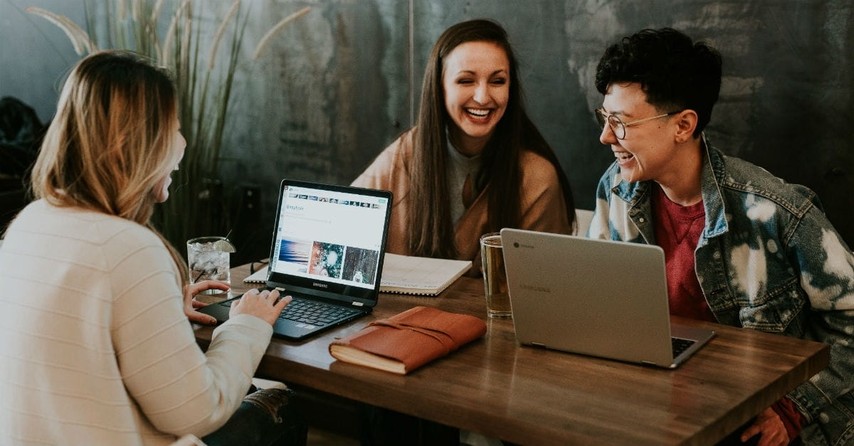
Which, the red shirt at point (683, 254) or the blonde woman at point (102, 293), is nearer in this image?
the blonde woman at point (102, 293)

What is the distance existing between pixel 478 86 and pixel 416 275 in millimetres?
658

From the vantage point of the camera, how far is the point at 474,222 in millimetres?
2697

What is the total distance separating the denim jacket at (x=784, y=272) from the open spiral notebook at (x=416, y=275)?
537 millimetres

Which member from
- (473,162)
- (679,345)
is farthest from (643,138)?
(473,162)

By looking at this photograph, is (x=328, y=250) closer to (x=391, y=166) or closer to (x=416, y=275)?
(x=416, y=275)

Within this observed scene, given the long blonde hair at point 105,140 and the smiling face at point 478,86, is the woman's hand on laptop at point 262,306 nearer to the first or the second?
the long blonde hair at point 105,140

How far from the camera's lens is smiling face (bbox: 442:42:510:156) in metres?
2.69

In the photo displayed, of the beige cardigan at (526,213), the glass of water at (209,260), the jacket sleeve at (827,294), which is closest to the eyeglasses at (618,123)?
the jacket sleeve at (827,294)

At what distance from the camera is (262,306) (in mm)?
1903

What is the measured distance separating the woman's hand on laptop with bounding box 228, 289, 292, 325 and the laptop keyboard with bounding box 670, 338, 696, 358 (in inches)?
28.7

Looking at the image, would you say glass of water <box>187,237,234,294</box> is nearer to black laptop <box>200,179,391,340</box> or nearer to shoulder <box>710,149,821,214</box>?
black laptop <box>200,179,391,340</box>

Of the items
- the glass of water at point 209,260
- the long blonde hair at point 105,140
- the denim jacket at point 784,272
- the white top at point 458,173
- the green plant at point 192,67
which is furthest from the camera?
the green plant at point 192,67

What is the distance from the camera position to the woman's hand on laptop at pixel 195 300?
1.98 metres

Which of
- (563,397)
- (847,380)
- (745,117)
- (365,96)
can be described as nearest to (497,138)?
(745,117)
